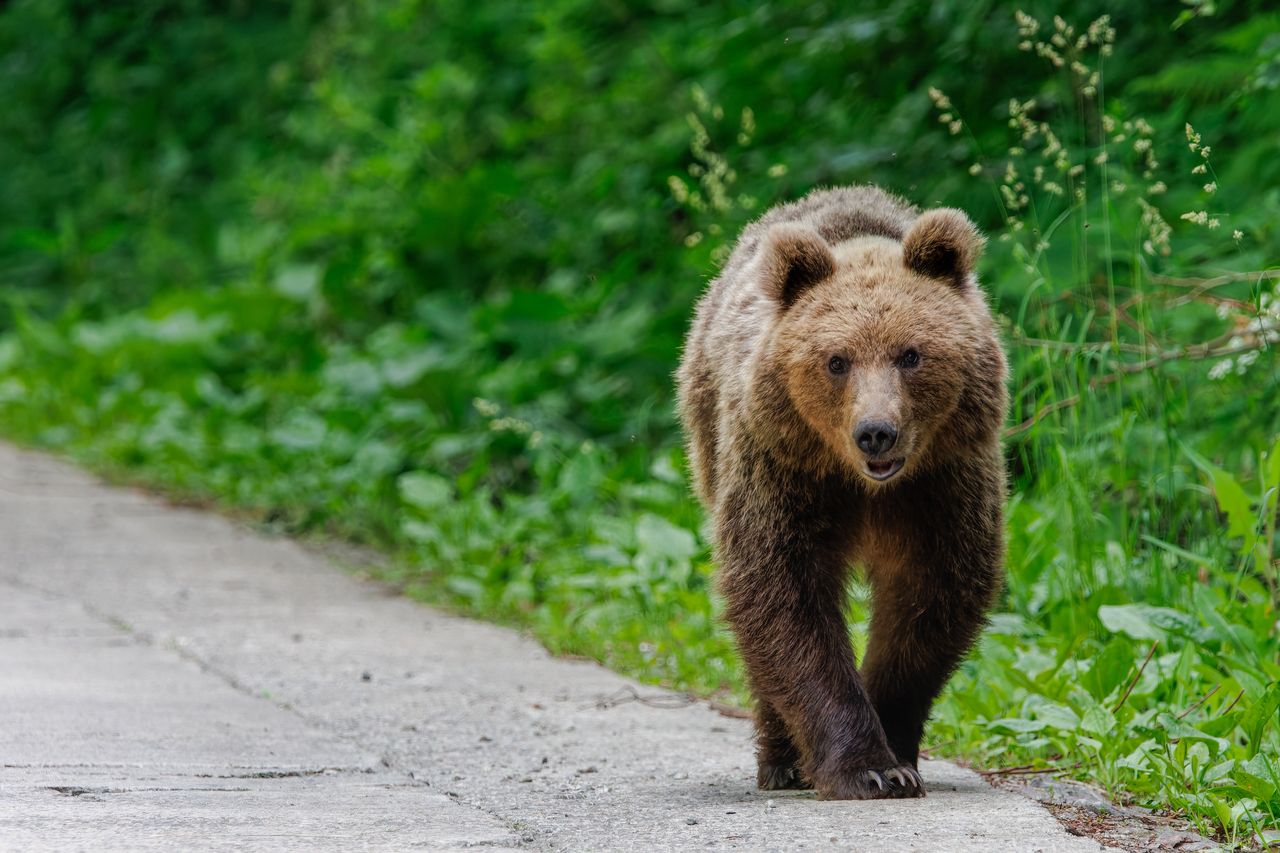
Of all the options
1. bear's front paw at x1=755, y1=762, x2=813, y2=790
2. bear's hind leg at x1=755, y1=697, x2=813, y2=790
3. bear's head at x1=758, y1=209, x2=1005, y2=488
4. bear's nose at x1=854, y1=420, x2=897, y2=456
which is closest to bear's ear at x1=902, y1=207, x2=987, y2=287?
bear's head at x1=758, y1=209, x2=1005, y2=488

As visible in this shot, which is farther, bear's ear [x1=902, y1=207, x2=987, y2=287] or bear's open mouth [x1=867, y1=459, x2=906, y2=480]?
bear's ear [x1=902, y1=207, x2=987, y2=287]

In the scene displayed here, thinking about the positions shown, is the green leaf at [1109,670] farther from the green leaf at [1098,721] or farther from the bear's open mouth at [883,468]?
the bear's open mouth at [883,468]

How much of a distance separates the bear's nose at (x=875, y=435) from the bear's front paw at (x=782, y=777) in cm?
102

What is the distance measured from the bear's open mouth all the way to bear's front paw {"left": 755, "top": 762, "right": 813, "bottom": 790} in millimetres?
945

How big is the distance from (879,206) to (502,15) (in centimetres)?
676

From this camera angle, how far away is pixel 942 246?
A: 4090 mm

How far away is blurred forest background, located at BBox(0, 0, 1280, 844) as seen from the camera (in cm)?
493

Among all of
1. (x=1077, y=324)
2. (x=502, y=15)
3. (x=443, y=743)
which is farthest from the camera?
(x=502, y=15)

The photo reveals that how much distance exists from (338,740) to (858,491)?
163 cm

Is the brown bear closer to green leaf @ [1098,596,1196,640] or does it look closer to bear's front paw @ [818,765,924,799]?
bear's front paw @ [818,765,924,799]

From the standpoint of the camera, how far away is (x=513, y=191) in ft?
33.0

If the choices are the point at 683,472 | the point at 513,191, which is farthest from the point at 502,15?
the point at 683,472

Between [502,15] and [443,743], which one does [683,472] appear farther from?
[502,15]

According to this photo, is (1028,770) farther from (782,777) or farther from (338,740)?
(338,740)
